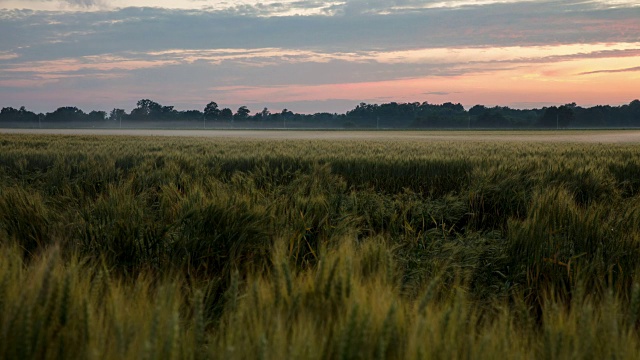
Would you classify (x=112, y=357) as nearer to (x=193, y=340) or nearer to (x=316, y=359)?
(x=193, y=340)

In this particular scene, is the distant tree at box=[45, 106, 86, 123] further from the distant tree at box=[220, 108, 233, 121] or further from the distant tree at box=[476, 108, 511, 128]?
the distant tree at box=[476, 108, 511, 128]

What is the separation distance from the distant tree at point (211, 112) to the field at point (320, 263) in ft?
330

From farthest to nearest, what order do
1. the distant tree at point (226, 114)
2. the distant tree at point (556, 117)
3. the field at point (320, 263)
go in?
1. the distant tree at point (226, 114)
2. the distant tree at point (556, 117)
3. the field at point (320, 263)

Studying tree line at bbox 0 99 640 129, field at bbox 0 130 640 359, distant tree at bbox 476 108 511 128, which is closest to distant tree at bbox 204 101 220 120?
tree line at bbox 0 99 640 129

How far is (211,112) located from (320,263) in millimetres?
108881

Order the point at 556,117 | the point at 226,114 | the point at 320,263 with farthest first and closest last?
1. the point at 226,114
2. the point at 556,117
3. the point at 320,263

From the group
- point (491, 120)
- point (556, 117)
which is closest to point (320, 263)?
point (491, 120)

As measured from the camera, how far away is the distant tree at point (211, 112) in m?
106

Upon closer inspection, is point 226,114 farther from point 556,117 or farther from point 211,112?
point 556,117

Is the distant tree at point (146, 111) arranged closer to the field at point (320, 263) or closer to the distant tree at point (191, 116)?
the distant tree at point (191, 116)

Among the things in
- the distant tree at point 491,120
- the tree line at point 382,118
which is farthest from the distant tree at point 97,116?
the distant tree at point 491,120

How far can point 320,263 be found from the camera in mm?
2008

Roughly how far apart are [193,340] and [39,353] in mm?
413

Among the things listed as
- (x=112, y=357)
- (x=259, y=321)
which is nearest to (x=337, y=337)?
(x=259, y=321)
